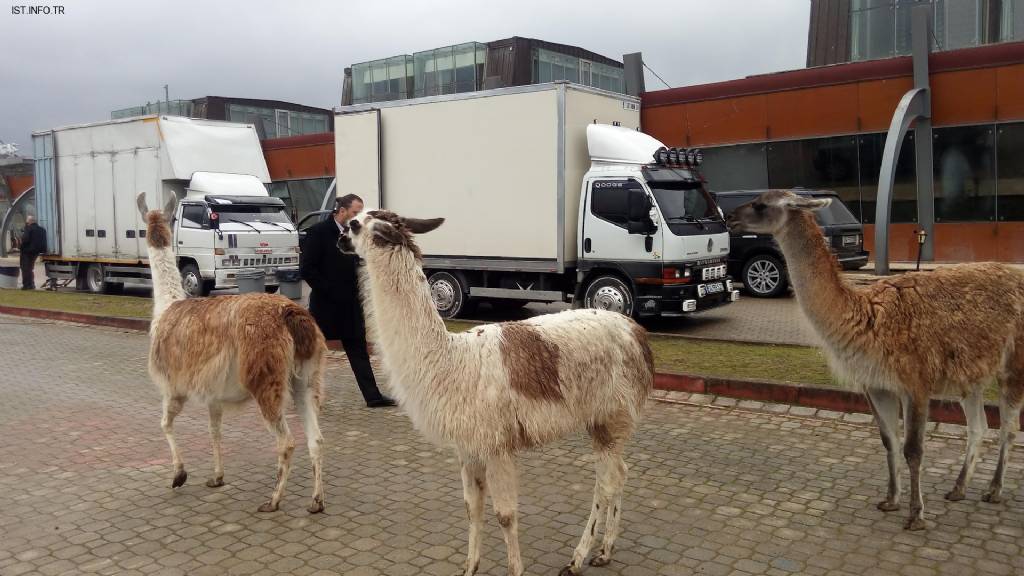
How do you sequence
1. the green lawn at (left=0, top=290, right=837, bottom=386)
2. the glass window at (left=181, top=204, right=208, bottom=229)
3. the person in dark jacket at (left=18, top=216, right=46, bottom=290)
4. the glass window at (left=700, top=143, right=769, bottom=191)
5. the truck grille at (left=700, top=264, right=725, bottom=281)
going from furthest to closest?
the glass window at (left=700, top=143, right=769, bottom=191) → the person in dark jacket at (left=18, top=216, right=46, bottom=290) → the glass window at (left=181, top=204, right=208, bottom=229) → the truck grille at (left=700, top=264, right=725, bottom=281) → the green lawn at (left=0, top=290, right=837, bottom=386)

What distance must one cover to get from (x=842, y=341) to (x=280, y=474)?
3828mm

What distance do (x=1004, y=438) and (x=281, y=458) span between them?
4914 mm

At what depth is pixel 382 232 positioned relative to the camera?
4055mm

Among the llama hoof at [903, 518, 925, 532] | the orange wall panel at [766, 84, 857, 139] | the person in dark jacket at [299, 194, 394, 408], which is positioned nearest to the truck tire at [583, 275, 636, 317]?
the person in dark jacket at [299, 194, 394, 408]

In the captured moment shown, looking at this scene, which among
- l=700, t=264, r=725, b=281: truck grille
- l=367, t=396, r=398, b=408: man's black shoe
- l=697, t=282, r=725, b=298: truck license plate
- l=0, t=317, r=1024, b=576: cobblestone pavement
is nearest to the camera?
l=0, t=317, r=1024, b=576: cobblestone pavement

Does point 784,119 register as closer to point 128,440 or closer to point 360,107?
point 360,107

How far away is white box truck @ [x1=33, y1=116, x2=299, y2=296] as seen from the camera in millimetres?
17188

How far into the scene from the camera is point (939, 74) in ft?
63.9

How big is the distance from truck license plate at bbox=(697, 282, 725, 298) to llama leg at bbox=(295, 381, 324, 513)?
781 centimetres

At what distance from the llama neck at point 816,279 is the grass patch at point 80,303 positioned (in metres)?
12.6

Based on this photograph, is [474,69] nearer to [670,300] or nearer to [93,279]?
[93,279]

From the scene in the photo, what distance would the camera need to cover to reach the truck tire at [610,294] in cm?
1217

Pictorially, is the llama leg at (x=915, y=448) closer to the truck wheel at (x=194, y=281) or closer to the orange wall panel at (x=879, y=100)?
the truck wheel at (x=194, y=281)

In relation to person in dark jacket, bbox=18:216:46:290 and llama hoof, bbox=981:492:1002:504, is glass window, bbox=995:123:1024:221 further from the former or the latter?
person in dark jacket, bbox=18:216:46:290
